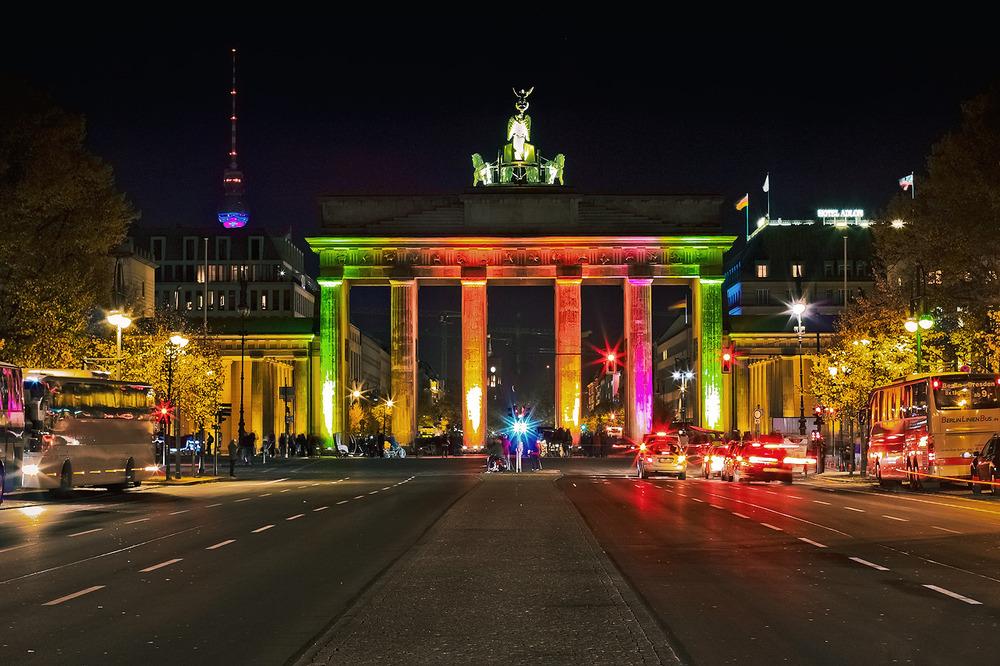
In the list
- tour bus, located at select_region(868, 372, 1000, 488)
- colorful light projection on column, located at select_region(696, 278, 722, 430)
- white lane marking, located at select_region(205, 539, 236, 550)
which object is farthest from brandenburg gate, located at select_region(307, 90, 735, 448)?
white lane marking, located at select_region(205, 539, 236, 550)

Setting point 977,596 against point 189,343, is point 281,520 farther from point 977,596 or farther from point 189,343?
point 189,343

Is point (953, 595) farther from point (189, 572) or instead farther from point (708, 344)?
point (708, 344)

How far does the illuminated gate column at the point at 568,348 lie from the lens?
4181 inches

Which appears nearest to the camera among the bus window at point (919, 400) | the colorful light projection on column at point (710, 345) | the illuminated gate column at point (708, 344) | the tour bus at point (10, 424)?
the tour bus at point (10, 424)

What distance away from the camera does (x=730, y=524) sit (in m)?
29.1

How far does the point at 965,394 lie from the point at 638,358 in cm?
6056

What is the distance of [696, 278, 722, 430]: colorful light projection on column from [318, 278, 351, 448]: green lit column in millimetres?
26936

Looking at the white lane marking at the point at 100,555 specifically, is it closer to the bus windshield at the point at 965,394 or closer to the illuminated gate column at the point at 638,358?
the bus windshield at the point at 965,394

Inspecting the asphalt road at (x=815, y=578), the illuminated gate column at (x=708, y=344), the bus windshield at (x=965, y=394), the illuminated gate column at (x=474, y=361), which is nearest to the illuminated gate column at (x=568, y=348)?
the illuminated gate column at (x=474, y=361)

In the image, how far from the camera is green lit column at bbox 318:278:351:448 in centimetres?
10394

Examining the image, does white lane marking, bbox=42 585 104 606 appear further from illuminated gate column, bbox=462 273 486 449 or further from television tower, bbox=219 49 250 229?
television tower, bbox=219 49 250 229

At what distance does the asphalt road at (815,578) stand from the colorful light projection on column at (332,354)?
227ft

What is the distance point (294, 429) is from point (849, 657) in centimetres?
11195

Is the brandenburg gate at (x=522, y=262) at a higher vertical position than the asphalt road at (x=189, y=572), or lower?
higher
